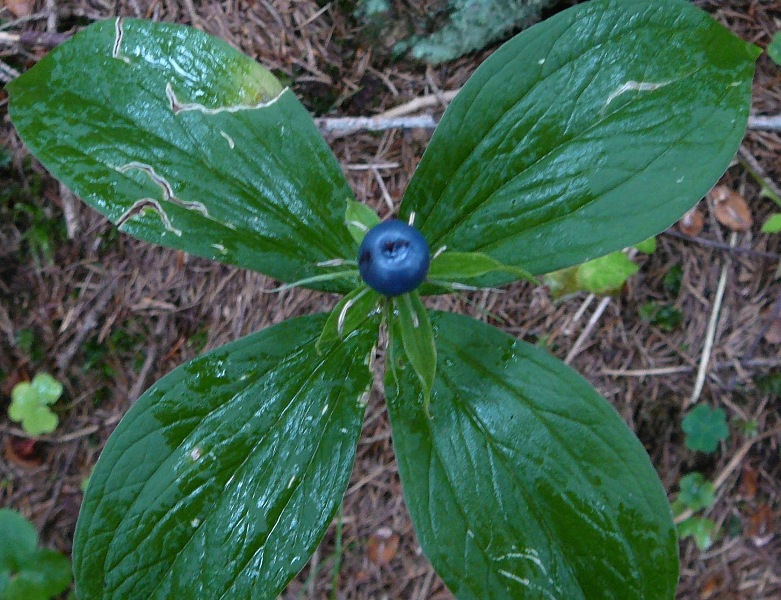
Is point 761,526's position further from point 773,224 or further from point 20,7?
point 20,7

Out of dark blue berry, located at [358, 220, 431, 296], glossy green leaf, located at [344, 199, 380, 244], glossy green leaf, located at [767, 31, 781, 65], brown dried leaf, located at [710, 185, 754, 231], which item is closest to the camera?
dark blue berry, located at [358, 220, 431, 296]

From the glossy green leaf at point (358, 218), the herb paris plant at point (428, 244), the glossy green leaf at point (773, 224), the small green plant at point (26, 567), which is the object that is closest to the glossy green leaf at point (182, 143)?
the herb paris plant at point (428, 244)

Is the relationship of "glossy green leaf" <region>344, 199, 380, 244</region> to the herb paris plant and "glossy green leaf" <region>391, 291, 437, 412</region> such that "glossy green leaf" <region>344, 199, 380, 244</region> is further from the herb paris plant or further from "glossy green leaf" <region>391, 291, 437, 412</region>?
A: "glossy green leaf" <region>391, 291, 437, 412</region>

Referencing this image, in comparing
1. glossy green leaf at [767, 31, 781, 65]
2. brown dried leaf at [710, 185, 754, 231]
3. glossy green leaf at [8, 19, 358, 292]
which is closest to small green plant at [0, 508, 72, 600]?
glossy green leaf at [8, 19, 358, 292]

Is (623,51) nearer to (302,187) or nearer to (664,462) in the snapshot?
(302,187)

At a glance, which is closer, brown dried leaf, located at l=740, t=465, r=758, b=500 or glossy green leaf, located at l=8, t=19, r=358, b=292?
glossy green leaf, located at l=8, t=19, r=358, b=292

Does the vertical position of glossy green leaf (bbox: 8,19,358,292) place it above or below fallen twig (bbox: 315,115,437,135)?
above
